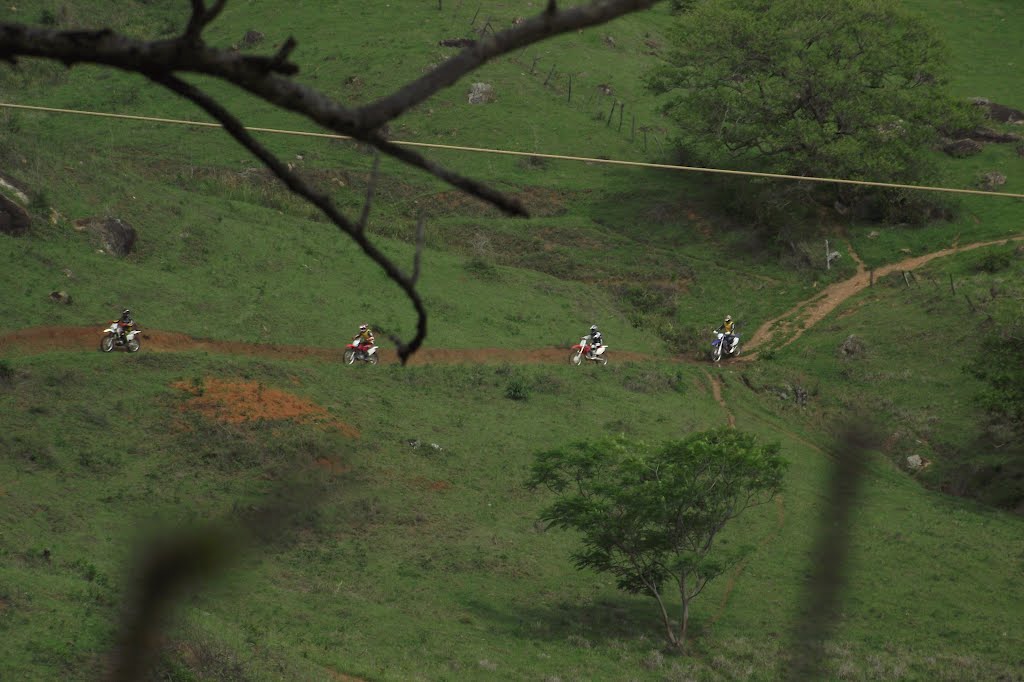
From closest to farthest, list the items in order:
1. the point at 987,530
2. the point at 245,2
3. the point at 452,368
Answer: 1. the point at 987,530
2. the point at 452,368
3. the point at 245,2

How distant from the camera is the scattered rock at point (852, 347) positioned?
133 feet

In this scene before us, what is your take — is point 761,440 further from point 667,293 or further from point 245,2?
point 245,2

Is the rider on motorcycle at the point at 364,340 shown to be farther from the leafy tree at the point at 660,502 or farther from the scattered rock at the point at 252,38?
the scattered rock at the point at 252,38

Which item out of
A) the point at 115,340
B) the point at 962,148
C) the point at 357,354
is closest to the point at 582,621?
the point at 357,354

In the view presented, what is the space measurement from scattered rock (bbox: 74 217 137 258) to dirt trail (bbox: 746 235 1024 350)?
19.6m

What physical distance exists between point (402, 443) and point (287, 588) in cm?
829

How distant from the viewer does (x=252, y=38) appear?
202 feet

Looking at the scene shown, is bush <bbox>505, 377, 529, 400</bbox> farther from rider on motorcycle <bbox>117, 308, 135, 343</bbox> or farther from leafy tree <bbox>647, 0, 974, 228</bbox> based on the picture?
leafy tree <bbox>647, 0, 974, 228</bbox>

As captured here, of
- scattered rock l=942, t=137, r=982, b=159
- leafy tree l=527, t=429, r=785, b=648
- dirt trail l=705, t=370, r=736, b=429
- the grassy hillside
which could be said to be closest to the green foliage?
the grassy hillside

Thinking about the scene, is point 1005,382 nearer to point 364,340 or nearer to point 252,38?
point 364,340

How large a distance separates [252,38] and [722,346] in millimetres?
31841

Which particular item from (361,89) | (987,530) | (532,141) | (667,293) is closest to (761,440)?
(987,530)

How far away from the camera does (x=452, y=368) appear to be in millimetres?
32438

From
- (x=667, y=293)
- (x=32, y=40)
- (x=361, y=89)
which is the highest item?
(x=32, y=40)
